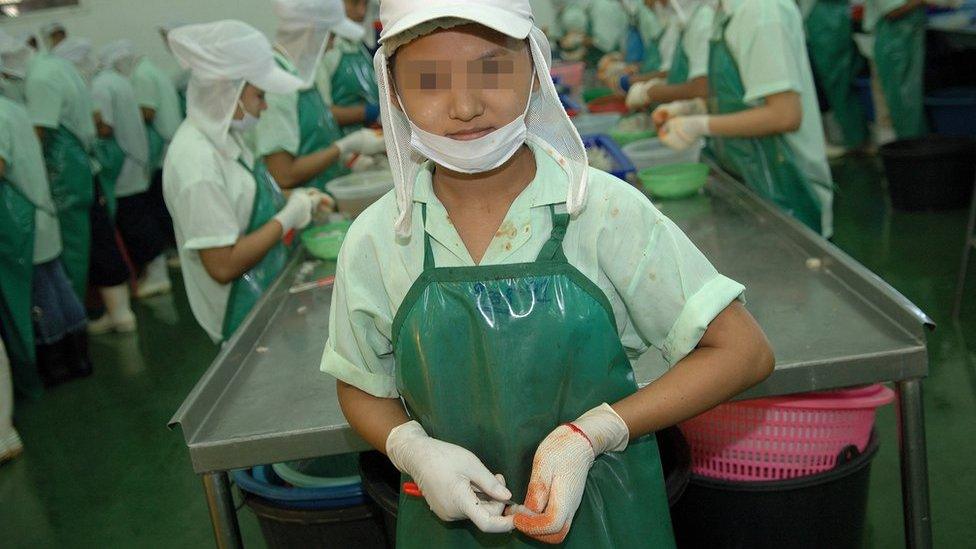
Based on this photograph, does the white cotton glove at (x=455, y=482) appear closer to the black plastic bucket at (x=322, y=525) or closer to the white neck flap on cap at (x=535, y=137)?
the white neck flap on cap at (x=535, y=137)

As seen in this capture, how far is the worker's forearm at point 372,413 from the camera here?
1.24 m

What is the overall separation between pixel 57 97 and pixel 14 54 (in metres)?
0.81

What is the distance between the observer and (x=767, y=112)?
8.53 ft

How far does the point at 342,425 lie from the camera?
1.62m

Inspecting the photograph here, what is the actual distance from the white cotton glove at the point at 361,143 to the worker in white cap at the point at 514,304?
2384 mm

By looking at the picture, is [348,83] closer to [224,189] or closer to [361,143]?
[361,143]

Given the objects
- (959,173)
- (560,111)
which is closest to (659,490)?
(560,111)

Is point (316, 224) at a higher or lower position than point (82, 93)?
lower

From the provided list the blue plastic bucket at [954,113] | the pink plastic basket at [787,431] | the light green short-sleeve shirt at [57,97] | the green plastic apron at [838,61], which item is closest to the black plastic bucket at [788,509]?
the pink plastic basket at [787,431]

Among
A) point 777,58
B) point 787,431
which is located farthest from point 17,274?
point 787,431

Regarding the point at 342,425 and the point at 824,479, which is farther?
the point at 824,479

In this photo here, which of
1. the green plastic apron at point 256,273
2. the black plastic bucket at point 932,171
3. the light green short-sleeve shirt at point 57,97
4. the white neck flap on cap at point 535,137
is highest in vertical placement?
the white neck flap on cap at point 535,137

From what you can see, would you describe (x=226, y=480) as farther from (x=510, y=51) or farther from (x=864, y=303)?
(x=864, y=303)

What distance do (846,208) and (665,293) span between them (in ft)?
15.4
